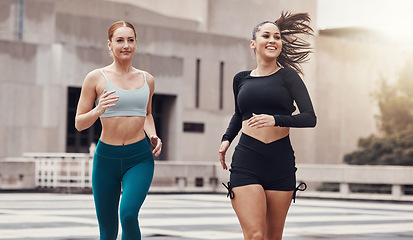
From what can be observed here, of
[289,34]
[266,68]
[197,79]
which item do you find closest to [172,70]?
[197,79]

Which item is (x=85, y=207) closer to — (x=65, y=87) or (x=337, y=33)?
(x=65, y=87)

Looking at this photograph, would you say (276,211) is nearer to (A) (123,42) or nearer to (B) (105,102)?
(B) (105,102)

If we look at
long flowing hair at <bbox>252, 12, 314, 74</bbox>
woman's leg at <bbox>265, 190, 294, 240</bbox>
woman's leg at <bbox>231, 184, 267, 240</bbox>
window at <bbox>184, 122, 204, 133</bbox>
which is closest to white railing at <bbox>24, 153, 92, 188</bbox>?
window at <bbox>184, 122, 204, 133</bbox>

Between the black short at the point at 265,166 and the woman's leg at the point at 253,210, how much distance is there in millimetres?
60

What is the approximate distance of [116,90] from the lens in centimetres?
553

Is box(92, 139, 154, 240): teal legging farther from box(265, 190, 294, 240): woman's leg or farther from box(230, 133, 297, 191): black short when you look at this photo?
box(265, 190, 294, 240): woman's leg

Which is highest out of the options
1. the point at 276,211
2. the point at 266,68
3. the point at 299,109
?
the point at 266,68

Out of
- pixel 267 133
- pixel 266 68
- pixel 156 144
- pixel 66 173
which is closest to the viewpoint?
pixel 267 133

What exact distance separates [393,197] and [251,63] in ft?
60.9

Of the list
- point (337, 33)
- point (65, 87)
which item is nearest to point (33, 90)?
point (65, 87)

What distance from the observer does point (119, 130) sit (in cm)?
553

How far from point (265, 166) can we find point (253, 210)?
30cm

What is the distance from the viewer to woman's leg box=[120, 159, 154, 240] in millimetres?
5273

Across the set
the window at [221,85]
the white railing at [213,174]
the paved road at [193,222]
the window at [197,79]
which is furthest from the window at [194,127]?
the paved road at [193,222]
